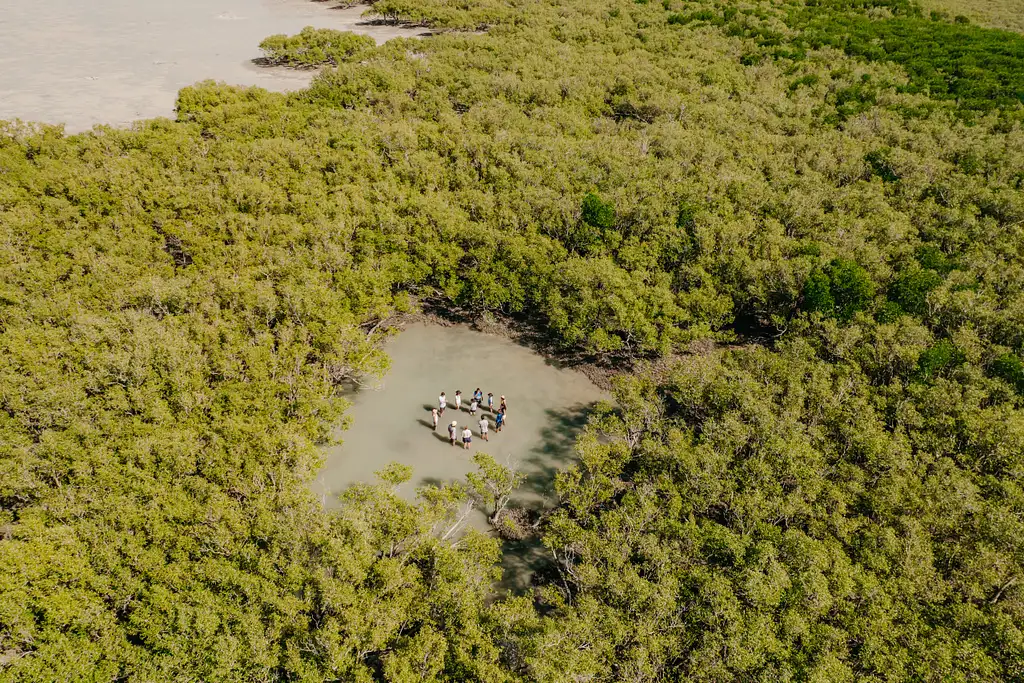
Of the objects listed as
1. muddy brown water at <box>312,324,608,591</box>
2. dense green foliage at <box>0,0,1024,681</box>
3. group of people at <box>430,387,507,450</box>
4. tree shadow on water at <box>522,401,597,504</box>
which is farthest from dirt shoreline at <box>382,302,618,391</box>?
group of people at <box>430,387,507,450</box>

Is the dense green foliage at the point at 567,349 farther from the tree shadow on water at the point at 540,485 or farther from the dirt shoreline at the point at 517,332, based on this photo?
the tree shadow on water at the point at 540,485

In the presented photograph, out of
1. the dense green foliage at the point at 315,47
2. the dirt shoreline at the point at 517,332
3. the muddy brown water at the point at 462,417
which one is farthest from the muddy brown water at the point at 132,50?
A: the muddy brown water at the point at 462,417

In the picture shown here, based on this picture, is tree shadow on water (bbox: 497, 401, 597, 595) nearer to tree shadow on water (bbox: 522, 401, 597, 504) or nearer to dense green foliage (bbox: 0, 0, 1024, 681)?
tree shadow on water (bbox: 522, 401, 597, 504)

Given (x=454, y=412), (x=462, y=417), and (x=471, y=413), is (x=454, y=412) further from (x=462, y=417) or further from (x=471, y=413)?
(x=471, y=413)

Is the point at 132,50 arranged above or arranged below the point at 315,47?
below

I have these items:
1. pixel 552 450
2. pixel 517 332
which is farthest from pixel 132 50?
pixel 552 450

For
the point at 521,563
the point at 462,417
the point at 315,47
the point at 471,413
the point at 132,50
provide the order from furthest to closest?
the point at 132,50 → the point at 315,47 → the point at 471,413 → the point at 462,417 → the point at 521,563

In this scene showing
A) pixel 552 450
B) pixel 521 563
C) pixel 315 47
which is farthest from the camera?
pixel 315 47

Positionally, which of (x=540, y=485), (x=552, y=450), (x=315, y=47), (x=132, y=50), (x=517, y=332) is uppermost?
(x=315, y=47)
